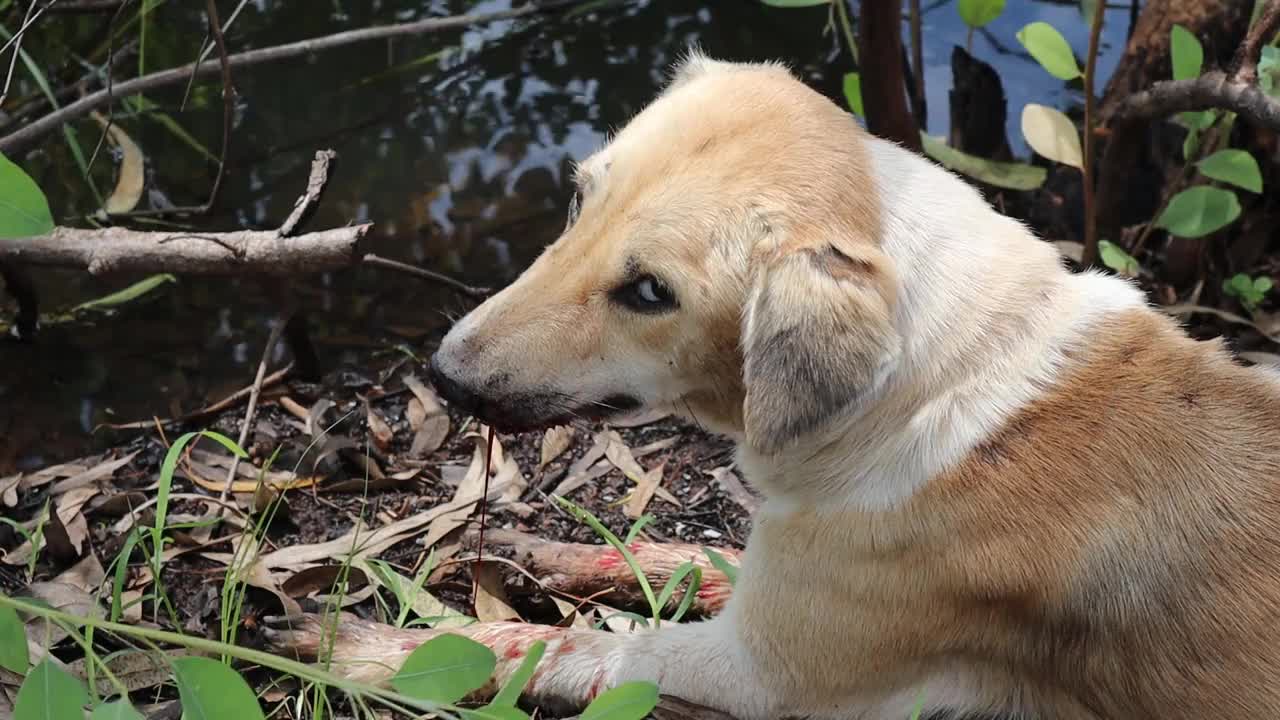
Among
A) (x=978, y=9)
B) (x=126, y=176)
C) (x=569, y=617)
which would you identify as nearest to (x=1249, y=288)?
(x=978, y=9)

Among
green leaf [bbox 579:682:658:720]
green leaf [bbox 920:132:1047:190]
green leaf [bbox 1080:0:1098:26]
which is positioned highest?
green leaf [bbox 579:682:658:720]

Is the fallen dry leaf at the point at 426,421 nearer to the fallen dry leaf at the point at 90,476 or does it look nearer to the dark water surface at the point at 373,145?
the dark water surface at the point at 373,145

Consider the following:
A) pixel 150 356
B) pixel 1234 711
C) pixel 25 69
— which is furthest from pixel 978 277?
pixel 25 69

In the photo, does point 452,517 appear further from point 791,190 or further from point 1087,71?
point 1087,71

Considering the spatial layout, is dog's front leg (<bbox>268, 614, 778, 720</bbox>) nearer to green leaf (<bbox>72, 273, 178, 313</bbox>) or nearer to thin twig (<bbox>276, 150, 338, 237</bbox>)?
thin twig (<bbox>276, 150, 338, 237</bbox>)

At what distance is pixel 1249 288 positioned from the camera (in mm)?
4449

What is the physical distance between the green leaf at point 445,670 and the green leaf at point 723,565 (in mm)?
1601

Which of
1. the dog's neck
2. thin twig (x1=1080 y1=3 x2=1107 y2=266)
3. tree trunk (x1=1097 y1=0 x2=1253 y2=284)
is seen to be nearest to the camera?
the dog's neck

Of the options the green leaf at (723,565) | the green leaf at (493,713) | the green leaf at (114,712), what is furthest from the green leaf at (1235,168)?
the green leaf at (114,712)

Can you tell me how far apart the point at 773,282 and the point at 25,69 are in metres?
4.93

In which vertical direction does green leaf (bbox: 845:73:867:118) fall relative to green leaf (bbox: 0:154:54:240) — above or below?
below

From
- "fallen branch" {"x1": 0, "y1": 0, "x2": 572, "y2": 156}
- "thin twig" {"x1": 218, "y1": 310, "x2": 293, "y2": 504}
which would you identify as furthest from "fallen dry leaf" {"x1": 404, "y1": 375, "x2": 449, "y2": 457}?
"fallen branch" {"x1": 0, "y1": 0, "x2": 572, "y2": 156}

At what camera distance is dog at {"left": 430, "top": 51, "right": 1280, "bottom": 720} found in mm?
2576

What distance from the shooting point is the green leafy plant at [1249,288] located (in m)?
4.44
